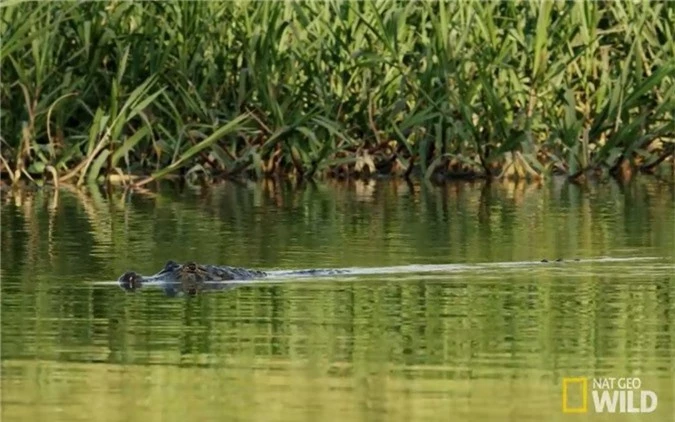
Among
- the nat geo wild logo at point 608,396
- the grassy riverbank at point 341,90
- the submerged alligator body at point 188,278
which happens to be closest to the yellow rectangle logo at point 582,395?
the nat geo wild logo at point 608,396

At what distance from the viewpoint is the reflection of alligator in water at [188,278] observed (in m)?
11.6

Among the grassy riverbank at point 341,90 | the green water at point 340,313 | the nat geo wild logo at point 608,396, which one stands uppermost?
the grassy riverbank at point 341,90

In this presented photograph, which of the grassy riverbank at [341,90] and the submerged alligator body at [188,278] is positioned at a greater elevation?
the grassy riverbank at [341,90]

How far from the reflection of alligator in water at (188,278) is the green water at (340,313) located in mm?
199

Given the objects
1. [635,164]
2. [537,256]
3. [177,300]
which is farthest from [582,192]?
[177,300]

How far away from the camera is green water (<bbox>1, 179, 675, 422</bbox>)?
316 inches

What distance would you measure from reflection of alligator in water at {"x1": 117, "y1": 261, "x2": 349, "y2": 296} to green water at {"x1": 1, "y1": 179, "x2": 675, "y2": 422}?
199 mm

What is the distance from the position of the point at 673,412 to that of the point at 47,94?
41.3 ft

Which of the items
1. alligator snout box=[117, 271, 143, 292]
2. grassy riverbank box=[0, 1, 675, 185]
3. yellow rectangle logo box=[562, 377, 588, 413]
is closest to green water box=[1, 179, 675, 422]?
yellow rectangle logo box=[562, 377, 588, 413]

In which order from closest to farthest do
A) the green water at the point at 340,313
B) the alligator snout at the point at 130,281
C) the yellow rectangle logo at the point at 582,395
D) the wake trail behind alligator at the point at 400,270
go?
1. the yellow rectangle logo at the point at 582,395
2. the green water at the point at 340,313
3. the alligator snout at the point at 130,281
4. the wake trail behind alligator at the point at 400,270

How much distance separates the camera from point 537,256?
13.2 m

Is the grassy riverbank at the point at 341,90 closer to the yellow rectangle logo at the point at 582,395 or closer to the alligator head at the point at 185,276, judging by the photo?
the alligator head at the point at 185,276

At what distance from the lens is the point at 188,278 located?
11.7 meters

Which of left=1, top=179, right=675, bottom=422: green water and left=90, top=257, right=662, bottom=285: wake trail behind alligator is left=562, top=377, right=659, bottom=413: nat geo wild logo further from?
left=90, top=257, right=662, bottom=285: wake trail behind alligator
